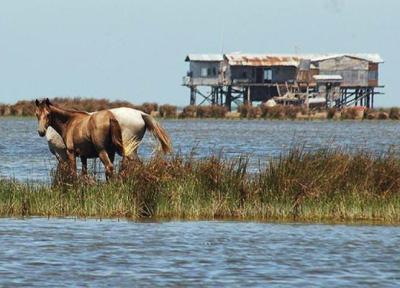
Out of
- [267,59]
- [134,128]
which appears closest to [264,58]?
[267,59]

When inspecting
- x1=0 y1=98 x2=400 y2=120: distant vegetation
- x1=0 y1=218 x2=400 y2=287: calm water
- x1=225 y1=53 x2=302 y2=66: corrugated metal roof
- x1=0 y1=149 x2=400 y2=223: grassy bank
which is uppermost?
x1=225 y1=53 x2=302 y2=66: corrugated metal roof

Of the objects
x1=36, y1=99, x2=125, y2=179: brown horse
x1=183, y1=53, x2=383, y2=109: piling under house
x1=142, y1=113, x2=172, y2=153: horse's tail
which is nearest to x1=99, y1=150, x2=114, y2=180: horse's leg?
x1=36, y1=99, x2=125, y2=179: brown horse

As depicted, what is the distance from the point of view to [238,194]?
863 inches

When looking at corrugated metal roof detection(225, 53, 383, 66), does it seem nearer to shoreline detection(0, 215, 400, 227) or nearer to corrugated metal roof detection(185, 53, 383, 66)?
corrugated metal roof detection(185, 53, 383, 66)

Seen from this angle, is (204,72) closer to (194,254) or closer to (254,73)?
(254,73)

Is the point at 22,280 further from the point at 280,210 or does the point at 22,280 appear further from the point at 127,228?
the point at 280,210

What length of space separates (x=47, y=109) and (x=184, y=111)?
92.7 m

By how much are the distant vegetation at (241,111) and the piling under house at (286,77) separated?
2.47m

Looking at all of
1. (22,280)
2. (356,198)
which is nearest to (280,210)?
(356,198)

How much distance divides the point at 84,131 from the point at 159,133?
151 centimetres

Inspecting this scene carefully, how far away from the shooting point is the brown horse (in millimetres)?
25172

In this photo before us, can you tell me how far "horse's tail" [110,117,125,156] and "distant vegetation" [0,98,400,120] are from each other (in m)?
80.1

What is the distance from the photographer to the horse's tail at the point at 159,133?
83.8ft

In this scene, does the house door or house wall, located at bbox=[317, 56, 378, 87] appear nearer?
the house door
